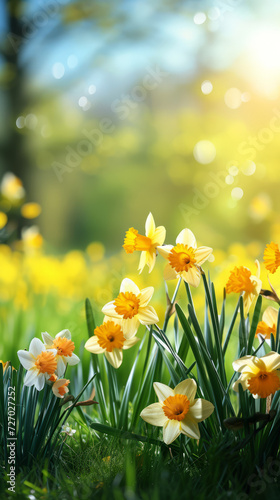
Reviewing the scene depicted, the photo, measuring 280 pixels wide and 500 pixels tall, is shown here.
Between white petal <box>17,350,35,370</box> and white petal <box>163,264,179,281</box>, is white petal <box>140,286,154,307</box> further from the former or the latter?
white petal <box>17,350,35,370</box>

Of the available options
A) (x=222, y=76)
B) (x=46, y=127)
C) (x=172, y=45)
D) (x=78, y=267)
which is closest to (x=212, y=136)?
(x=222, y=76)

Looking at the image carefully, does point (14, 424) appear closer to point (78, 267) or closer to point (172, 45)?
point (78, 267)

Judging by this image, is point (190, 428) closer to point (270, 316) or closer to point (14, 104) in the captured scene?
point (270, 316)

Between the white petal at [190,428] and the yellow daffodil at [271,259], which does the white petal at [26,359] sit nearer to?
the white petal at [190,428]

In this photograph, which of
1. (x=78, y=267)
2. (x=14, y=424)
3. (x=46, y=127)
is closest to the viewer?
(x=14, y=424)

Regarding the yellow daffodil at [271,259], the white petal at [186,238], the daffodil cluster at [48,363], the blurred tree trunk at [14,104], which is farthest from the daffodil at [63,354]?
the blurred tree trunk at [14,104]

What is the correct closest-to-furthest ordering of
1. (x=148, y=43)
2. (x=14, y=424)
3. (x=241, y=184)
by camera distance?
1. (x=14, y=424)
2. (x=241, y=184)
3. (x=148, y=43)
